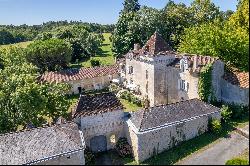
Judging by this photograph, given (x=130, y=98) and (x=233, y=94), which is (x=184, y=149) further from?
(x=130, y=98)

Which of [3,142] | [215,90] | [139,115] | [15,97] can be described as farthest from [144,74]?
[3,142]

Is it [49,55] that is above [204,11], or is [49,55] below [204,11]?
below

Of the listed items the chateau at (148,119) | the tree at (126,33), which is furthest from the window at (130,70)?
the tree at (126,33)

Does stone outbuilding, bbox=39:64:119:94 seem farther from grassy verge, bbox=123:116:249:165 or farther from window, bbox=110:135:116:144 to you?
grassy verge, bbox=123:116:249:165

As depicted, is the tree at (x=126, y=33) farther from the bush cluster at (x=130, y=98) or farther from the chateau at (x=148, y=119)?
the chateau at (x=148, y=119)

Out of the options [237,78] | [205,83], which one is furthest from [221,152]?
[237,78]

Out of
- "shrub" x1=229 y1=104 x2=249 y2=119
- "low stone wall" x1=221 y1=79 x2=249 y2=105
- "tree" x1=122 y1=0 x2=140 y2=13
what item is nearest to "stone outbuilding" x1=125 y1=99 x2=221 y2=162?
"shrub" x1=229 y1=104 x2=249 y2=119

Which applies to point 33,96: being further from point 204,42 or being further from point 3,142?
point 204,42
